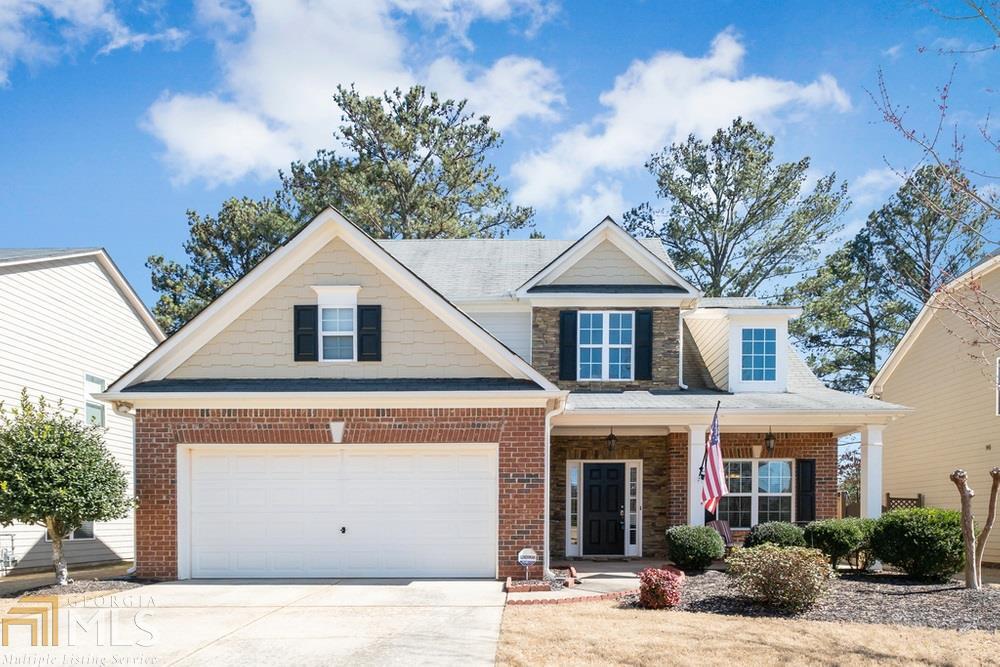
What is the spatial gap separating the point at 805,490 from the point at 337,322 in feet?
32.4

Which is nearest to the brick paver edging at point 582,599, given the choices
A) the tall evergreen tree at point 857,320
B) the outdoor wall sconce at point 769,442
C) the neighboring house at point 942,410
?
the outdoor wall sconce at point 769,442

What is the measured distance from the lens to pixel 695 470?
625 inches

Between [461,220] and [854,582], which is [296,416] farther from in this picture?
[461,220]

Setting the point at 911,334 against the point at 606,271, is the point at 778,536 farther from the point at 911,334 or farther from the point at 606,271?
the point at 911,334

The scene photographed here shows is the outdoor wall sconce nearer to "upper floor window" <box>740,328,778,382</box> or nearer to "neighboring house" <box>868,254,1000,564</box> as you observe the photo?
"upper floor window" <box>740,328,778,382</box>

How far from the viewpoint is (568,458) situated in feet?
58.1

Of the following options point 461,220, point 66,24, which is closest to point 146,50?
point 66,24

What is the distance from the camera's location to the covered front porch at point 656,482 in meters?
17.4

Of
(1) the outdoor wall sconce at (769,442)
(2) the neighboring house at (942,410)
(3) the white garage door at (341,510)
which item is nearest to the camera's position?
(3) the white garage door at (341,510)

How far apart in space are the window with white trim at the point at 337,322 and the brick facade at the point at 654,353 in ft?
14.3

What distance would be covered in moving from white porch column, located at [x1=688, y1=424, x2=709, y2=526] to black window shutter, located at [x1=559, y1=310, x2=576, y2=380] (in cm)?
278

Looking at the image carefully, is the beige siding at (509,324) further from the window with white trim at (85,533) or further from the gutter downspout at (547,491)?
the window with white trim at (85,533)

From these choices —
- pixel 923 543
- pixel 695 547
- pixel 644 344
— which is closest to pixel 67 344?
pixel 644 344

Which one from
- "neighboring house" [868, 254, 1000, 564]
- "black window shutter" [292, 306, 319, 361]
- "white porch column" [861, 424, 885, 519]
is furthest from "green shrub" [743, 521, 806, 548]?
"black window shutter" [292, 306, 319, 361]
